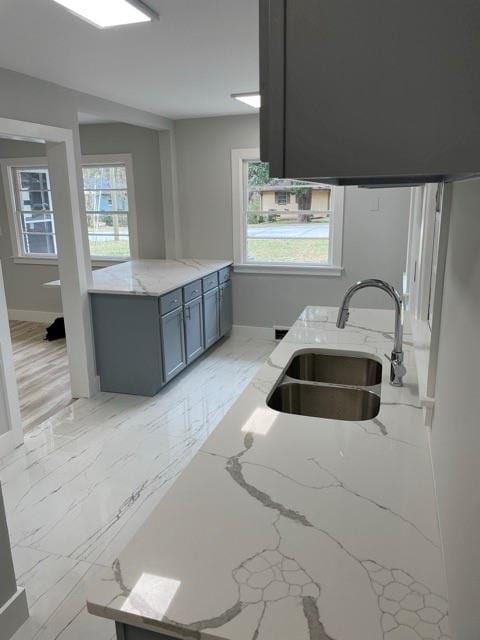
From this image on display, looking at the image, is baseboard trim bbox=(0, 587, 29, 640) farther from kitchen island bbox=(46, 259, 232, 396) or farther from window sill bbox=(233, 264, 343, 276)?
window sill bbox=(233, 264, 343, 276)

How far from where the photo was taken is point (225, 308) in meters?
5.29

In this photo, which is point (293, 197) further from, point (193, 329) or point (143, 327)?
point (143, 327)

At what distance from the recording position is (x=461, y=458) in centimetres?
84

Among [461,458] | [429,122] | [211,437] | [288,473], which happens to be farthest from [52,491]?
[429,122]

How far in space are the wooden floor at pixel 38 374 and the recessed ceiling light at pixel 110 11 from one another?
8.96 ft

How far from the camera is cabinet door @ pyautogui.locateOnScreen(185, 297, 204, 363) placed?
4387mm

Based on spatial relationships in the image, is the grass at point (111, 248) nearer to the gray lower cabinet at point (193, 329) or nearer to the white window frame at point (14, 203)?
the white window frame at point (14, 203)

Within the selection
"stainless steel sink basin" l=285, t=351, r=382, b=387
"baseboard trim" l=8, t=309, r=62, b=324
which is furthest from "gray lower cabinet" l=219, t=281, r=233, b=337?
"stainless steel sink basin" l=285, t=351, r=382, b=387

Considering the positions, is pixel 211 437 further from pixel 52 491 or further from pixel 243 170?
pixel 243 170

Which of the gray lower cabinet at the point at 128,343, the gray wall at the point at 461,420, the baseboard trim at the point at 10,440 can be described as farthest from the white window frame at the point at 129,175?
the gray wall at the point at 461,420

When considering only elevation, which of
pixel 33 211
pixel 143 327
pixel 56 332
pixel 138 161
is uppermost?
pixel 138 161

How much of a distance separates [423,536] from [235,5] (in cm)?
211

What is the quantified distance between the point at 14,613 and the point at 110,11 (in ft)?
8.13

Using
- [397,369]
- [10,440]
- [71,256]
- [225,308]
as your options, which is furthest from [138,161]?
[397,369]
